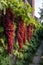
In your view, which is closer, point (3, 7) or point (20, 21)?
point (3, 7)

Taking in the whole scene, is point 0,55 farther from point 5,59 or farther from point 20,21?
point 20,21

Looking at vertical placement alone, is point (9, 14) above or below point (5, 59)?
above

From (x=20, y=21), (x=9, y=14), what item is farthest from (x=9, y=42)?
(x=20, y=21)

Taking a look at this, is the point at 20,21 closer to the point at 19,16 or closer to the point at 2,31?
the point at 19,16

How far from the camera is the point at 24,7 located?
5504mm

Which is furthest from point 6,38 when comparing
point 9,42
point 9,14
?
point 9,14

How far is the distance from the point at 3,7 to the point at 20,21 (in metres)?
1.24

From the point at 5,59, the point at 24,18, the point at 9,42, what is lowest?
the point at 5,59

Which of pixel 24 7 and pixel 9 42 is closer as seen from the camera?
pixel 9 42

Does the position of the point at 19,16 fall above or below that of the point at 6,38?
above

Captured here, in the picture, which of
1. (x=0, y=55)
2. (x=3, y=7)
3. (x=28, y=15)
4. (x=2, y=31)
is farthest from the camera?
(x=28, y=15)

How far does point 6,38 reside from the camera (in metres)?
5.13

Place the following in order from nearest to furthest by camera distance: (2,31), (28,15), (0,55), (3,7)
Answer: (3,7), (2,31), (0,55), (28,15)

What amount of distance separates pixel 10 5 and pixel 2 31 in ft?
1.56
